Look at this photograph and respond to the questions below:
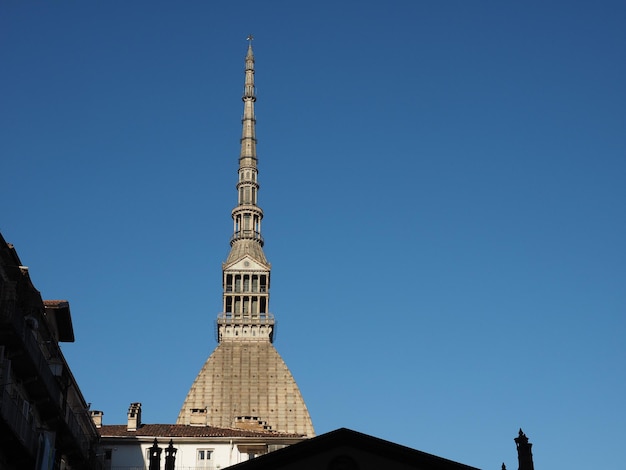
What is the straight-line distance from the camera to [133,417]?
275 feet

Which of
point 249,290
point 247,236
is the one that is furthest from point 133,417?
point 247,236

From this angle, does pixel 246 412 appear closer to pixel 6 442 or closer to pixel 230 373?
pixel 230 373

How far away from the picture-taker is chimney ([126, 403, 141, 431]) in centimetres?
8361

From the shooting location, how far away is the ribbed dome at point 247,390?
134500 millimetres

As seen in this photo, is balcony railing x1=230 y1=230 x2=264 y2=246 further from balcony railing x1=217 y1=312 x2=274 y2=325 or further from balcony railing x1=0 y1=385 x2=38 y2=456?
balcony railing x1=0 y1=385 x2=38 y2=456

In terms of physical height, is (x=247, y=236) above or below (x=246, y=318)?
above

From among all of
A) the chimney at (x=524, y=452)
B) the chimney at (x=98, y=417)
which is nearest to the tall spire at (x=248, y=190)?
the chimney at (x=98, y=417)

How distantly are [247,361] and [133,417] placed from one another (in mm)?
57640

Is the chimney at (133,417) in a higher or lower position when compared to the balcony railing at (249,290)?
lower

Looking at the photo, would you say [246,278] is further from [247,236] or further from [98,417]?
[98,417]

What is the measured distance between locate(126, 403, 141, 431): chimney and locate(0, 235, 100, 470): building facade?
14997 millimetres

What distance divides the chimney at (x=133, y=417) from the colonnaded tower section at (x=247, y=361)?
4425 centimetres

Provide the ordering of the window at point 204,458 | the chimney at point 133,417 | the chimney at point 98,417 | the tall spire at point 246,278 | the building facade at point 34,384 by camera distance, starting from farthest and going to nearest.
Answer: the tall spire at point 246,278
the chimney at point 98,417
the chimney at point 133,417
the window at point 204,458
the building facade at point 34,384

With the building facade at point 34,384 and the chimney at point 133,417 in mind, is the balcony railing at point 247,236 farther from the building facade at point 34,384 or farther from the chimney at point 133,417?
the building facade at point 34,384
